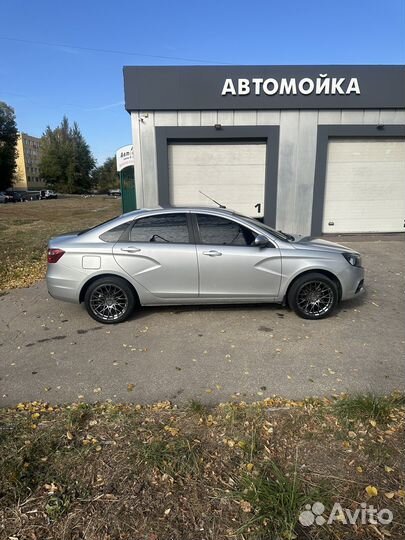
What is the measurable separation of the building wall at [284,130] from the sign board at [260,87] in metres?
0.20

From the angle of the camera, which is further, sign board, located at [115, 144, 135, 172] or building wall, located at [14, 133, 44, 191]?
building wall, located at [14, 133, 44, 191]

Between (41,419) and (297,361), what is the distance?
2523mm

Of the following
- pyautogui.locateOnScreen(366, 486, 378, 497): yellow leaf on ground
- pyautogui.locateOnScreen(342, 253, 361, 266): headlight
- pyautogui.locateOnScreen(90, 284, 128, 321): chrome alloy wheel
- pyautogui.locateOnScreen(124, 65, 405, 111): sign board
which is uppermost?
pyautogui.locateOnScreen(124, 65, 405, 111): sign board

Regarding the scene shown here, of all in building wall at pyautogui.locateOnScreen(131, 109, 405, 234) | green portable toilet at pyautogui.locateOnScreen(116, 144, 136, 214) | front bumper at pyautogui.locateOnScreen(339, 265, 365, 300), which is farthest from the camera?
green portable toilet at pyautogui.locateOnScreen(116, 144, 136, 214)

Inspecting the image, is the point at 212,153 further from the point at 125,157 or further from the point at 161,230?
the point at 161,230

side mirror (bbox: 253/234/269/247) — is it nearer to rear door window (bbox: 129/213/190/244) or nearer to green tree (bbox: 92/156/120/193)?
rear door window (bbox: 129/213/190/244)

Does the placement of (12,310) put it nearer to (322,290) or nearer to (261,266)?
(261,266)

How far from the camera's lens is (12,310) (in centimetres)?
540

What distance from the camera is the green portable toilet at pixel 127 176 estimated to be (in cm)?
1228

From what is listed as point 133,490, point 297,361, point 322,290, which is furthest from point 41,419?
point 322,290

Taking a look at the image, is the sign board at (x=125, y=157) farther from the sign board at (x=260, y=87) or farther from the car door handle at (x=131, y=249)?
the car door handle at (x=131, y=249)

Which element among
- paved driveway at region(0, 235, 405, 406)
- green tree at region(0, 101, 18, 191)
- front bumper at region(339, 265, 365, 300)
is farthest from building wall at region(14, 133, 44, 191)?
front bumper at region(339, 265, 365, 300)

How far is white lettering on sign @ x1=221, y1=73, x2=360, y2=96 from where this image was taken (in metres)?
9.98

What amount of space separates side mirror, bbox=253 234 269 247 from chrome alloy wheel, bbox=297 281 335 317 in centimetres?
82
